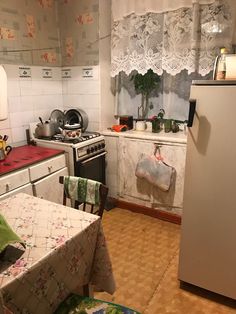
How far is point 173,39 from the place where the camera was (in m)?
2.34

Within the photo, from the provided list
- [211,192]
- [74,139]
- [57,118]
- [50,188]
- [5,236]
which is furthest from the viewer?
[57,118]

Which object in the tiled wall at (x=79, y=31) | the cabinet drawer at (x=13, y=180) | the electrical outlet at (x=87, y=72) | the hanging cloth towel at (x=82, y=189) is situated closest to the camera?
the hanging cloth towel at (x=82, y=189)

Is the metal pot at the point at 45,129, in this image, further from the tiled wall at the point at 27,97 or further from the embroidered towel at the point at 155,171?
the embroidered towel at the point at 155,171

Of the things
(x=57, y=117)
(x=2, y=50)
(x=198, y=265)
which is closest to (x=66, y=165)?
(x=57, y=117)

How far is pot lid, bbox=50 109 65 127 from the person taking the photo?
2771 mm

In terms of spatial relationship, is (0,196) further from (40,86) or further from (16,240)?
(40,86)

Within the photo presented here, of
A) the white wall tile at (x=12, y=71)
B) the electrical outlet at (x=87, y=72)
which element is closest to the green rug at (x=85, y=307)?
the white wall tile at (x=12, y=71)

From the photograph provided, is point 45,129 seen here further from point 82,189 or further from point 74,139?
point 82,189

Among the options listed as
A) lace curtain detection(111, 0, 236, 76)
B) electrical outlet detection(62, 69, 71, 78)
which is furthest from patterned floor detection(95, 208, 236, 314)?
electrical outlet detection(62, 69, 71, 78)

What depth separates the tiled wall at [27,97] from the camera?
247 cm

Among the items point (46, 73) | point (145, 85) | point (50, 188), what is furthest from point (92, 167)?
point (46, 73)

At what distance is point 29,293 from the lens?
0.93m

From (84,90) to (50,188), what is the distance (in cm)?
119

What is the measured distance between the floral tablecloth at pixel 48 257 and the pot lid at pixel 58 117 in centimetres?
142
